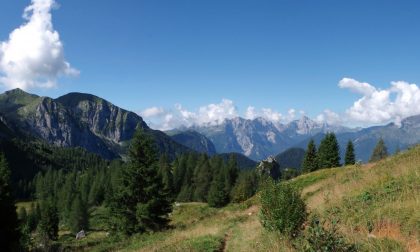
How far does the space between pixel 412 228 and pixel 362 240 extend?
4.56 ft

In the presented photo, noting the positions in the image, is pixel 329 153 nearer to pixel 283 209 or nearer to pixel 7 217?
pixel 7 217

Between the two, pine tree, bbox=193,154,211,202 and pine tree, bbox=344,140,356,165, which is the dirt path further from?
pine tree, bbox=193,154,211,202

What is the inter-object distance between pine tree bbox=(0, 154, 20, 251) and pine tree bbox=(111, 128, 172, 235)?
9.53m

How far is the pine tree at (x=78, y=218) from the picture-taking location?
3741 inches

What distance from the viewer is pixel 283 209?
10867 millimetres

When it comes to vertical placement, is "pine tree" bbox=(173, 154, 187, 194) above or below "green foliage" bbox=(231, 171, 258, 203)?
above

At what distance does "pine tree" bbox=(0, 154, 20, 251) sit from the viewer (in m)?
34.3

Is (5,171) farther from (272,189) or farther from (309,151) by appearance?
(309,151)

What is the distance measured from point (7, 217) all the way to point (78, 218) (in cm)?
6316

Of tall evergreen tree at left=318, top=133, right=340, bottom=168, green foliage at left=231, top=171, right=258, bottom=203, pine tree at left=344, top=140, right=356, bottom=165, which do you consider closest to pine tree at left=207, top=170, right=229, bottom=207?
green foliage at left=231, top=171, right=258, bottom=203

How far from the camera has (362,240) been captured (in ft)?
25.5

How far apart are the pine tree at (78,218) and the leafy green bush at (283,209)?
92291 millimetres

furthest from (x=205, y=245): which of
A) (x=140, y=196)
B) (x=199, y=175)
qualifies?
(x=199, y=175)

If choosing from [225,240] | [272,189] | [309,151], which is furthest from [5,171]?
[309,151]
